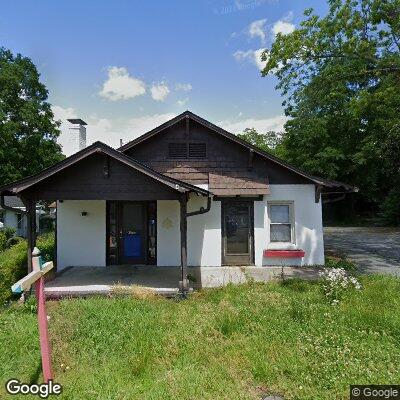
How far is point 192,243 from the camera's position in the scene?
11.9 m

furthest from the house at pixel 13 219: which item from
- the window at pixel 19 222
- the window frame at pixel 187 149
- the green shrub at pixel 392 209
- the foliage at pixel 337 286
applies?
the green shrub at pixel 392 209

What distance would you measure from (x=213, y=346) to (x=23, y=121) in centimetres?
3124

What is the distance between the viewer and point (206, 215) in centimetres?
1187

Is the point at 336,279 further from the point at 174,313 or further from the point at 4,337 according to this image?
the point at 4,337

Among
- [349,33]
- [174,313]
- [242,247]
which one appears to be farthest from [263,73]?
[174,313]

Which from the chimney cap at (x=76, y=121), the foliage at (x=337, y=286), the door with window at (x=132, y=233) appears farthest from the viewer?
the chimney cap at (x=76, y=121)

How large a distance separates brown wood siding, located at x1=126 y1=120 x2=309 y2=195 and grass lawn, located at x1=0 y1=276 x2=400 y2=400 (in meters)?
5.19

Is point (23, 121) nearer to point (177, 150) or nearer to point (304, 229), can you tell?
point (177, 150)

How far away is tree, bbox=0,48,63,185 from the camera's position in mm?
27844

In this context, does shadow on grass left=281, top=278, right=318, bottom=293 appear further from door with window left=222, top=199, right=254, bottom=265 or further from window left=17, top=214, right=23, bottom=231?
window left=17, top=214, right=23, bottom=231

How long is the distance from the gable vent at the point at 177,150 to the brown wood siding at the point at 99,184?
11.9 feet

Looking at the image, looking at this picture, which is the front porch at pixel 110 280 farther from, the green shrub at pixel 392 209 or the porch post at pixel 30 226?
the green shrub at pixel 392 209

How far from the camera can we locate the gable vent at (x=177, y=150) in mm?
12084

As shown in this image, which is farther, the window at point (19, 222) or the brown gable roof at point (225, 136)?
the window at point (19, 222)
